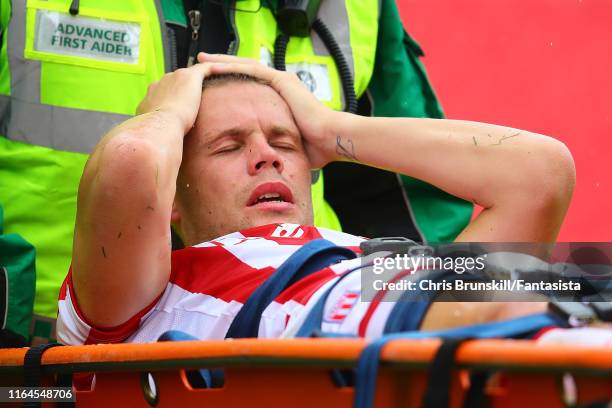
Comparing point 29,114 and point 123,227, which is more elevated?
point 123,227

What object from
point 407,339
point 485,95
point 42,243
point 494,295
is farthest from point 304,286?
point 485,95

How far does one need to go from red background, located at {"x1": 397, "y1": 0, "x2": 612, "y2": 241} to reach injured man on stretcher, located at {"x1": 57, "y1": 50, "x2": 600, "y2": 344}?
0.99 meters

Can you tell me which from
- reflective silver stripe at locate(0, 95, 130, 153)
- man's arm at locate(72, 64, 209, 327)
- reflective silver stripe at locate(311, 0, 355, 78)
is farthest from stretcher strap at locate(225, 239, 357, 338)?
reflective silver stripe at locate(311, 0, 355, 78)

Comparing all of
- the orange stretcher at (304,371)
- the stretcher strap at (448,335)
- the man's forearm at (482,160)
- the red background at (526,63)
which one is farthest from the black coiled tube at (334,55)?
the stretcher strap at (448,335)

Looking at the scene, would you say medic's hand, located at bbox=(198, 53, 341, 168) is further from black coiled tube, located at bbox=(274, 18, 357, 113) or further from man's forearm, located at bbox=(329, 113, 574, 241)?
black coiled tube, located at bbox=(274, 18, 357, 113)

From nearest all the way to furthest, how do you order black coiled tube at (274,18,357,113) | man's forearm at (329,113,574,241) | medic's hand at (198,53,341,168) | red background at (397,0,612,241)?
man's forearm at (329,113,574,241), medic's hand at (198,53,341,168), black coiled tube at (274,18,357,113), red background at (397,0,612,241)

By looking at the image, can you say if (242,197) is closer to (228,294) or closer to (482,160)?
(228,294)

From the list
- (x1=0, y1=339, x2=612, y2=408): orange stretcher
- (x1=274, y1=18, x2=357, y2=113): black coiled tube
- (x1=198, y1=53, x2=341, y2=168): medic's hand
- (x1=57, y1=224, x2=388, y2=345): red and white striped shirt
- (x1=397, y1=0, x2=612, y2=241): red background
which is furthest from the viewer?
(x1=397, y1=0, x2=612, y2=241): red background

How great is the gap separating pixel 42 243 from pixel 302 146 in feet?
1.64

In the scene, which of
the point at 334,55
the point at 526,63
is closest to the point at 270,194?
the point at 334,55

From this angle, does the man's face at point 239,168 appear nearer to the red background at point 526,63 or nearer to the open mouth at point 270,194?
the open mouth at point 270,194

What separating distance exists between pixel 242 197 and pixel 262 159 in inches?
2.5

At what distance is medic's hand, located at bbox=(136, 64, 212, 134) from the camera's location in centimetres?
162

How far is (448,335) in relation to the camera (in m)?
0.97
